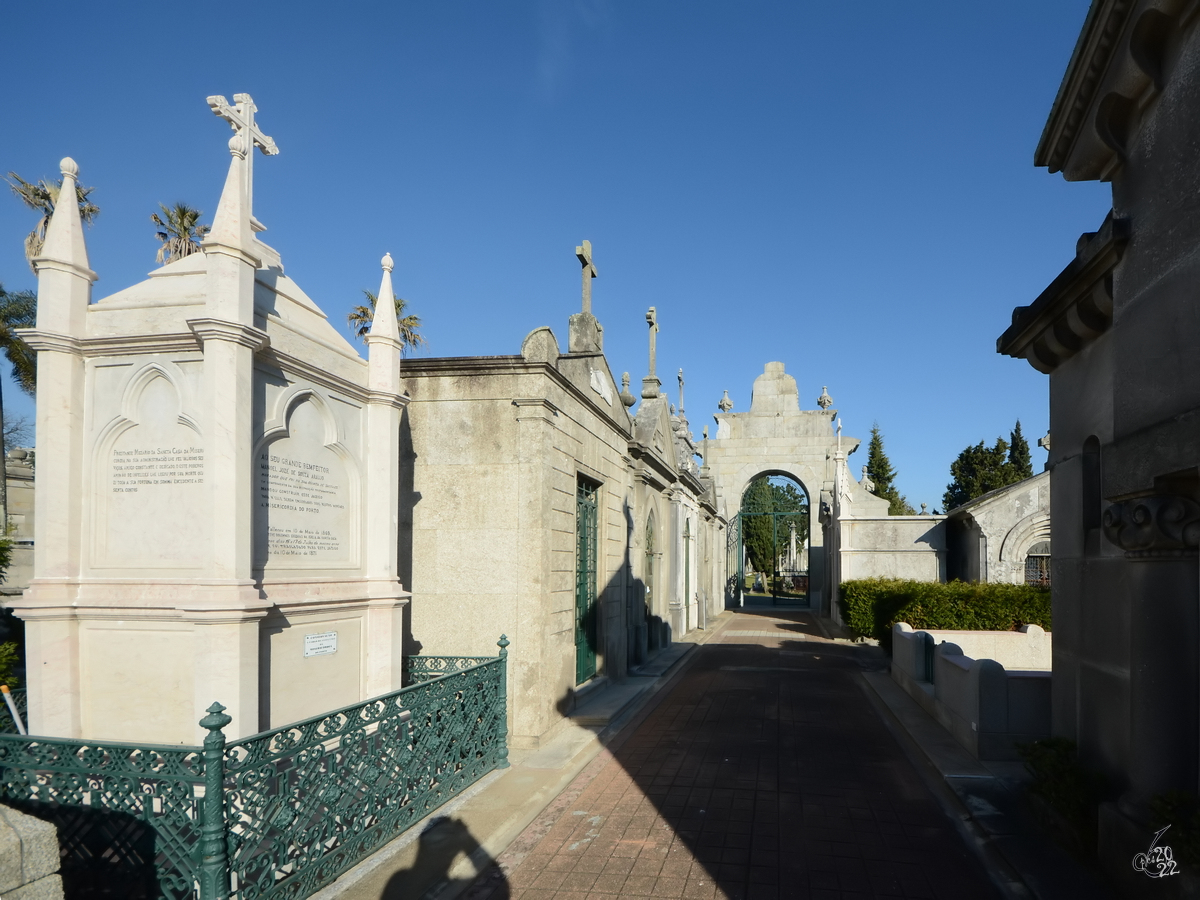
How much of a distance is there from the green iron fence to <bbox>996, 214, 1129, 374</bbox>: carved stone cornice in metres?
5.55

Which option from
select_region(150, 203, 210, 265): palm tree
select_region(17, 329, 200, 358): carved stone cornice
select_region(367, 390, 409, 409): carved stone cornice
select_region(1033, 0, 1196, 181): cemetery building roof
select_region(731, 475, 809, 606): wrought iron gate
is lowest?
select_region(731, 475, 809, 606): wrought iron gate

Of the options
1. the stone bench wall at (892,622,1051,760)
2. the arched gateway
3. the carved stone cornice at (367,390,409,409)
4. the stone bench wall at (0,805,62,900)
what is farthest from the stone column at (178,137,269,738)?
the arched gateway

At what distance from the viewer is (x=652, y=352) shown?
56.0 feet

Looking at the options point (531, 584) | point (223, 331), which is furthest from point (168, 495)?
point (531, 584)

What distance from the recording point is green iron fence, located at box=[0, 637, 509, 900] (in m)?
4.09

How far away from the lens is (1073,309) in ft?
18.3

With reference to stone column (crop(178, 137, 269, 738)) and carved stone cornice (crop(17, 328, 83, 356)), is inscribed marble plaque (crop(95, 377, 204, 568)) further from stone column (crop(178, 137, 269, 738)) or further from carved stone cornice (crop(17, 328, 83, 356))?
carved stone cornice (crop(17, 328, 83, 356))

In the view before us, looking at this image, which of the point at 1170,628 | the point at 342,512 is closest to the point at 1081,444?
the point at 1170,628

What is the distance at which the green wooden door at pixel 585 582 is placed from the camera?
10953 mm

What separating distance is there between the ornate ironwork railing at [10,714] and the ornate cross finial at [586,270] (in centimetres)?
807

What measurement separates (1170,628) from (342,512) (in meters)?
5.75

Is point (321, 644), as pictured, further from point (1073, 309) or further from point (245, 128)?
point (1073, 309)

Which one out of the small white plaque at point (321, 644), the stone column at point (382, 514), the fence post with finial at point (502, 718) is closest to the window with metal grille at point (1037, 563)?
the fence post with finial at point (502, 718)

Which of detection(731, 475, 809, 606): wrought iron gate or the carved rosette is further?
detection(731, 475, 809, 606): wrought iron gate
